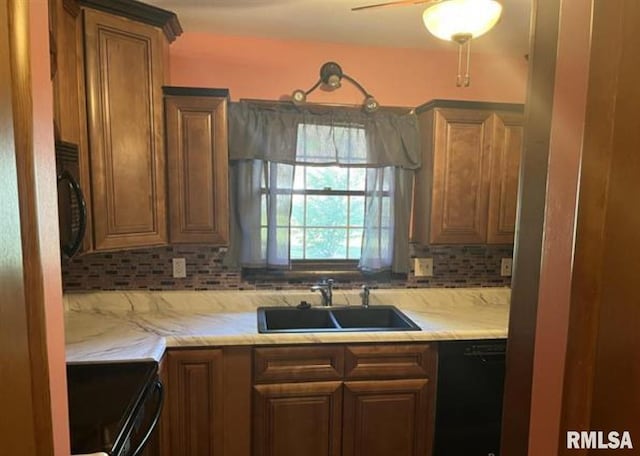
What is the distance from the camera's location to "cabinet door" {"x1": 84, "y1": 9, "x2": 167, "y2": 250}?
6.02 ft

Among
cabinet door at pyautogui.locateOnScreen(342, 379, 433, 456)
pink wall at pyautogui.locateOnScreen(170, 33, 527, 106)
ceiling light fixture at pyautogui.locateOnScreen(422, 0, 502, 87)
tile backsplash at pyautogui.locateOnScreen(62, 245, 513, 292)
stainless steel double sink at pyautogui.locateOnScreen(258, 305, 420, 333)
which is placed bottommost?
cabinet door at pyautogui.locateOnScreen(342, 379, 433, 456)

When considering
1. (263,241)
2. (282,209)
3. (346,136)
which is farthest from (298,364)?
(346,136)

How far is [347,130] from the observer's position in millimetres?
2484

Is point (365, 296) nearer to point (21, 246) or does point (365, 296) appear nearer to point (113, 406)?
point (113, 406)

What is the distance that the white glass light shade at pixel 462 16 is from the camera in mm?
1412

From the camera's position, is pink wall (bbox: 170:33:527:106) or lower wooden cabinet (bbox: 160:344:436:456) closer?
lower wooden cabinet (bbox: 160:344:436:456)

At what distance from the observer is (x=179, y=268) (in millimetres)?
2439

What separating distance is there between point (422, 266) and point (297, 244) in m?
0.80

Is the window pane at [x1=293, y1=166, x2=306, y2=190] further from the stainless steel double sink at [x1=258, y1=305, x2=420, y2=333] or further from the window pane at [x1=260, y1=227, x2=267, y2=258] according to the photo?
the stainless steel double sink at [x1=258, y1=305, x2=420, y2=333]

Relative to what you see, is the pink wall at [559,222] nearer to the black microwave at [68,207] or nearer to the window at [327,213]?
the black microwave at [68,207]

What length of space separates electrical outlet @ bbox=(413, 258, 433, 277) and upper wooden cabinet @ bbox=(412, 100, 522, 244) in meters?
0.29

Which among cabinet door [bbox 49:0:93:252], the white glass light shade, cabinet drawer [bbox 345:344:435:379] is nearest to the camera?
the white glass light shade

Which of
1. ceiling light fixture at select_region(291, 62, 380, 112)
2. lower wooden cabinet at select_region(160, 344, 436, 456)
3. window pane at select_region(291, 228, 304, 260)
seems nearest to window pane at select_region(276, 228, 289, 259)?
window pane at select_region(291, 228, 304, 260)
